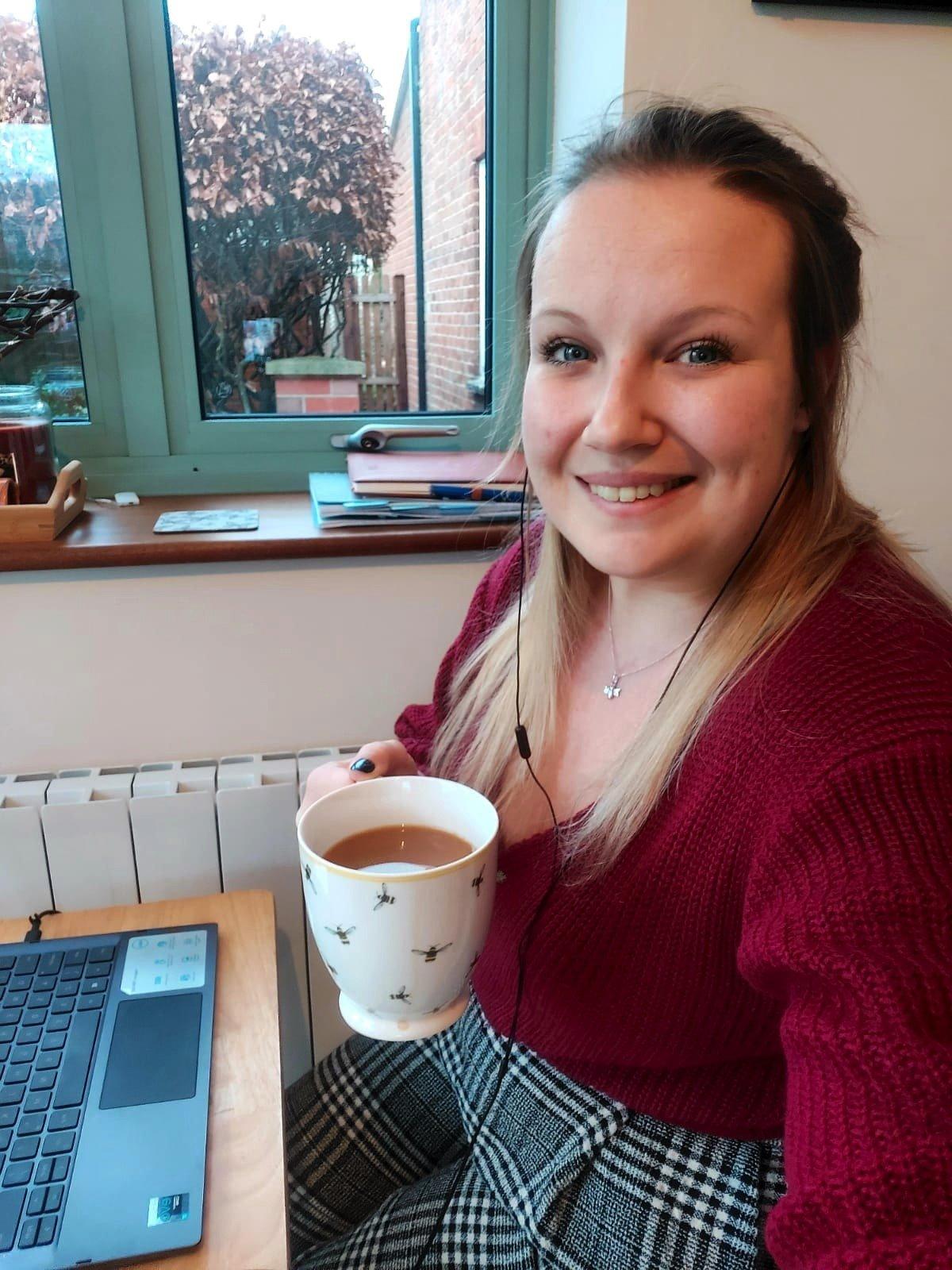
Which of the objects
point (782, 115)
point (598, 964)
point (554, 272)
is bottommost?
point (598, 964)

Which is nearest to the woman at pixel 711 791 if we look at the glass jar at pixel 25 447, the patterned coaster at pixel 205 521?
the patterned coaster at pixel 205 521

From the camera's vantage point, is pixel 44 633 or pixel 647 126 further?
pixel 44 633

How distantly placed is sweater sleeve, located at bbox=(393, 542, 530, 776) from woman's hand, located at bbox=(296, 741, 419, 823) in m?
0.16

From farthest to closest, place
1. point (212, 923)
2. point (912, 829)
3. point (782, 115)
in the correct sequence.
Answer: point (782, 115), point (212, 923), point (912, 829)

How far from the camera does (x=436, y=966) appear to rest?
0.61m

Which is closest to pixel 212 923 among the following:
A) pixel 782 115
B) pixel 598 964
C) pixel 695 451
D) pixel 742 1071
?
pixel 598 964

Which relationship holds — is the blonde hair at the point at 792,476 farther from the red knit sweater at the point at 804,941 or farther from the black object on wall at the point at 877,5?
the black object on wall at the point at 877,5

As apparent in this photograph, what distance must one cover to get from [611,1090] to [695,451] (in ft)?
1.74

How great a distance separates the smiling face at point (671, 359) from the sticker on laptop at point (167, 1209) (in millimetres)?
538

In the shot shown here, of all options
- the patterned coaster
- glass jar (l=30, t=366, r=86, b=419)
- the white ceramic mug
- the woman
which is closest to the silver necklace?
the woman

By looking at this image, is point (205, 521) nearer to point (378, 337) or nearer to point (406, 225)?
point (378, 337)

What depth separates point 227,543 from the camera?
1.14 metres

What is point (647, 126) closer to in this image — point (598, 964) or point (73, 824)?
point (598, 964)

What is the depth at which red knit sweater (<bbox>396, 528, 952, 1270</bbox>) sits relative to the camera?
463mm
